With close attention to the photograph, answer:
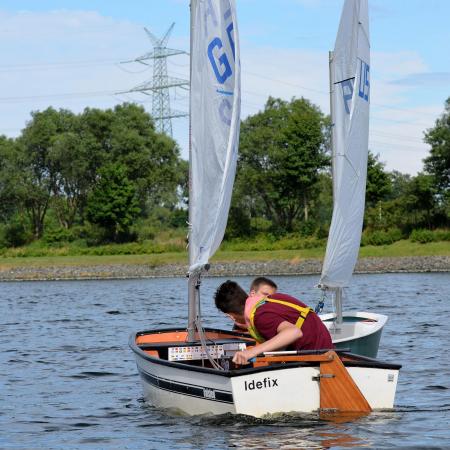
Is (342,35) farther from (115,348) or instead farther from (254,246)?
(254,246)

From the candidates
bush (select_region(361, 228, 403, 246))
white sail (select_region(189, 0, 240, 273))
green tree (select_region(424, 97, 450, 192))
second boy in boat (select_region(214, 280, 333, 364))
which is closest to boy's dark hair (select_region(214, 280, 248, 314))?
second boy in boat (select_region(214, 280, 333, 364))

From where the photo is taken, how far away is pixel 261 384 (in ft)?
41.1

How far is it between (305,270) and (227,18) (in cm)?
5754

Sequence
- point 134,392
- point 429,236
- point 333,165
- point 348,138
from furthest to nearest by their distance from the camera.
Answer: point 429,236 → point 333,165 → point 348,138 → point 134,392

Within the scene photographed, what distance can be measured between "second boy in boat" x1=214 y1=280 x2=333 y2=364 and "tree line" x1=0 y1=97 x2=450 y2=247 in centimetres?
6262

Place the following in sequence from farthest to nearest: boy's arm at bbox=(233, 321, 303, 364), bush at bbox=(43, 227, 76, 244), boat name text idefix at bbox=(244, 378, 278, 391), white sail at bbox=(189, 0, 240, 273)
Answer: bush at bbox=(43, 227, 76, 244) → white sail at bbox=(189, 0, 240, 273) → boy's arm at bbox=(233, 321, 303, 364) → boat name text idefix at bbox=(244, 378, 278, 391)

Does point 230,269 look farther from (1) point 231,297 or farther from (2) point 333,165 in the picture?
(1) point 231,297

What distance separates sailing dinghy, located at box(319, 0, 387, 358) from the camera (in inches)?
787

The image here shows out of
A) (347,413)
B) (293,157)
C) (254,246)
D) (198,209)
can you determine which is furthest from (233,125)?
(293,157)

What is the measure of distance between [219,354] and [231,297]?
2.20 metres

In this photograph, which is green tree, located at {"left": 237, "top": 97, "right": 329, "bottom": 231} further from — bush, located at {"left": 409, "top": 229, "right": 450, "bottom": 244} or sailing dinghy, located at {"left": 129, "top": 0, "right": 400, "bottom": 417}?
sailing dinghy, located at {"left": 129, "top": 0, "right": 400, "bottom": 417}

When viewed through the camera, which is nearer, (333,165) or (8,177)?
(333,165)

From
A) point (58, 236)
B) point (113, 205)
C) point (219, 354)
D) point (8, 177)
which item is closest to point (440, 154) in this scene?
point (113, 205)

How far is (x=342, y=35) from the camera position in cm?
2072
